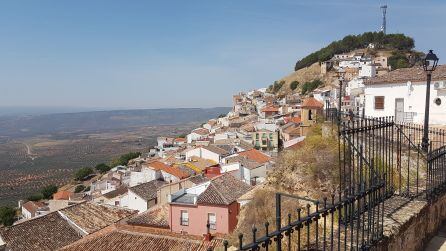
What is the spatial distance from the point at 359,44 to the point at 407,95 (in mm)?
94578

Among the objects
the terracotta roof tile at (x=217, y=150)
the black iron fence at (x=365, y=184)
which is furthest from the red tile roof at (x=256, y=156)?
the black iron fence at (x=365, y=184)

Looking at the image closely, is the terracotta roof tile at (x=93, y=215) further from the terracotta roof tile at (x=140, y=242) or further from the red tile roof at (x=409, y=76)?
the red tile roof at (x=409, y=76)

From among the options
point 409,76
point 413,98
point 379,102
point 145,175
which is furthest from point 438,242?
point 145,175

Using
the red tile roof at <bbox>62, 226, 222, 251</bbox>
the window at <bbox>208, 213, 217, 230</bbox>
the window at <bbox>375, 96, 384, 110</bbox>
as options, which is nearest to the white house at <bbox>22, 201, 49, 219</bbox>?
the red tile roof at <bbox>62, 226, 222, 251</bbox>

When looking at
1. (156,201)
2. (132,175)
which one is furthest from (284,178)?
(132,175)

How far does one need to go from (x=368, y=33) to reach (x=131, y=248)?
4079 inches

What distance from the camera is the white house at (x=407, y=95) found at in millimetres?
20438

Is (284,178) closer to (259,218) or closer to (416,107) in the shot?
(259,218)

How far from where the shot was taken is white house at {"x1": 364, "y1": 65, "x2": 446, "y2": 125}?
2044cm

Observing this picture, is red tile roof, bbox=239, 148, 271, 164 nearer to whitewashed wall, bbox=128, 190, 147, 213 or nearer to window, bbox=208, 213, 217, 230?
whitewashed wall, bbox=128, 190, 147, 213

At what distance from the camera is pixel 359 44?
109188mm

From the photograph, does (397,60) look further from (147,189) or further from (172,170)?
(147,189)

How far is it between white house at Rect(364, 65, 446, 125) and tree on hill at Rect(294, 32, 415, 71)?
3417 inches

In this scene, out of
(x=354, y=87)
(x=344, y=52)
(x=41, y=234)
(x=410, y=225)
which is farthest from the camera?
(x=344, y=52)
